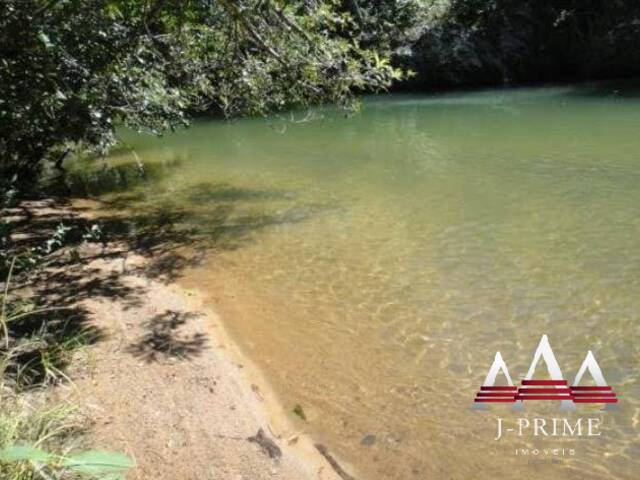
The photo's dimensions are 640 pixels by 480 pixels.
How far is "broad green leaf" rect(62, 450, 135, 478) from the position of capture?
96.6 inches

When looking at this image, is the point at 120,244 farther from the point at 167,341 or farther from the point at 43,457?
the point at 43,457

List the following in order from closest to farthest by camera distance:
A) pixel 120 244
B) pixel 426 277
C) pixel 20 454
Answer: pixel 20 454, pixel 426 277, pixel 120 244

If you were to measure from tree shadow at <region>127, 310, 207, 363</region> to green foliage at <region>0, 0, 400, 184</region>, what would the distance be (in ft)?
9.88

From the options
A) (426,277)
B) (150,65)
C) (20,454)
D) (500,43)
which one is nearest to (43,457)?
(20,454)

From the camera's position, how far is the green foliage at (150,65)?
269 inches

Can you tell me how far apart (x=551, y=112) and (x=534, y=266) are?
12.8 meters

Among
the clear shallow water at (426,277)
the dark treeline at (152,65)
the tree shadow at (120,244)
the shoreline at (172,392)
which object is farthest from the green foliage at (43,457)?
the dark treeline at (152,65)

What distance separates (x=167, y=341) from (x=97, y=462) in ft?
10.5

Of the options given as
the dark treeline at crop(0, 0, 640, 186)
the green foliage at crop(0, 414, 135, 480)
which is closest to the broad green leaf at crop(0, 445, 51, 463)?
the green foliage at crop(0, 414, 135, 480)

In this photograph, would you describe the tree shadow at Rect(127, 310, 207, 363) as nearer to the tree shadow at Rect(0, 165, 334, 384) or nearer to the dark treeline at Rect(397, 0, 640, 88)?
the tree shadow at Rect(0, 165, 334, 384)

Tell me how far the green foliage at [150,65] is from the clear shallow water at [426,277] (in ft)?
6.38

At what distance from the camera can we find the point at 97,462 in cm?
247

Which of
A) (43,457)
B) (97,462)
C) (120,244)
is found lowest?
(120,244)

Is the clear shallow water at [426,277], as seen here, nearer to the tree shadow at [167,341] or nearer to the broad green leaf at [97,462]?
the tree shadow at [167,341]
